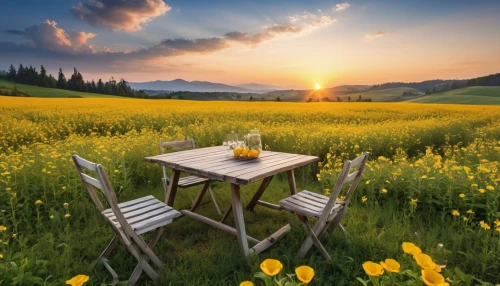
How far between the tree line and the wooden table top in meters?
56.7

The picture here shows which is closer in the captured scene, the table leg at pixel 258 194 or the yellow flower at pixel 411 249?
the yellow flower at pixel 411 249

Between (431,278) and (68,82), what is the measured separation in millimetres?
74310

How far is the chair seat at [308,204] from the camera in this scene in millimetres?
2936

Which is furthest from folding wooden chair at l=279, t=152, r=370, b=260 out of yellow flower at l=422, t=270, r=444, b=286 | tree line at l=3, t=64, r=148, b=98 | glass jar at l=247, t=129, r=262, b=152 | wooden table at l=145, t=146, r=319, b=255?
tree line at l=3, t=64, r=148, b=98

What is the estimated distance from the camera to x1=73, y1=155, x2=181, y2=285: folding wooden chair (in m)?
2.39

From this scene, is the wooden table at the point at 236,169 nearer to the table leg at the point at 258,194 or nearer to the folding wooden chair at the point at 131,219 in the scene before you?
the table leg at the point at 258,194

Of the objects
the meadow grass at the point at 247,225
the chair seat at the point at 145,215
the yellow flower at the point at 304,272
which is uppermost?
the yellow flower at the point at 304,272

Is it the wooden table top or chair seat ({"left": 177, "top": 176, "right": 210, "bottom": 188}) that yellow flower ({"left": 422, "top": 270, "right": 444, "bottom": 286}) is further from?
chair seat ({"left": 177, "top": 176, "right": 210, "bottom": 188})

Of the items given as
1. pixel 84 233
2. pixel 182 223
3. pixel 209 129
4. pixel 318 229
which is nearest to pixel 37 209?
pixel 84 233

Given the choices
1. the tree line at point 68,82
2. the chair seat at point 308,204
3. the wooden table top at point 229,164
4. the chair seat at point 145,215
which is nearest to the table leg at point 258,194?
the wooden table top at point 229,164

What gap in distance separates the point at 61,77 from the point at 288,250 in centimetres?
7330

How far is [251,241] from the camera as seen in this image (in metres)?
3.47

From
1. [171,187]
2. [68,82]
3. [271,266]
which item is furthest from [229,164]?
[68,82]

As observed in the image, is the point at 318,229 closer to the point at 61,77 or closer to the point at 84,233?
the point at 84,233
